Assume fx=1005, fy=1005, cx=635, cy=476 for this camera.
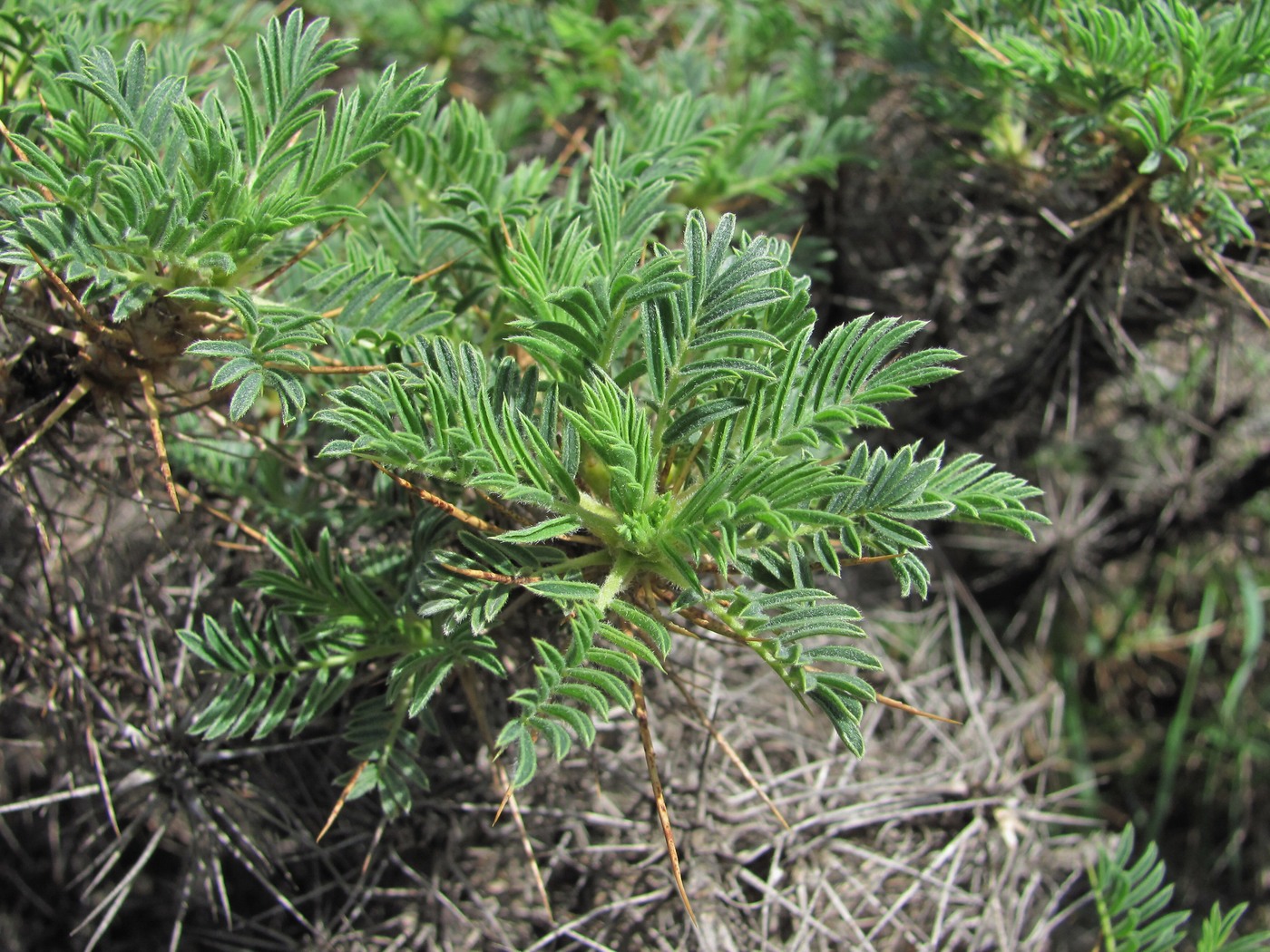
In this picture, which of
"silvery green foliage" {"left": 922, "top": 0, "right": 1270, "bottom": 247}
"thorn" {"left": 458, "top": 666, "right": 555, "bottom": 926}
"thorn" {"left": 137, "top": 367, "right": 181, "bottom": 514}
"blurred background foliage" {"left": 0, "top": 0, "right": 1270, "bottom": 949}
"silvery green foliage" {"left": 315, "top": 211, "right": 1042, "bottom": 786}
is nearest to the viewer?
"silvery green foliage" {"left": 315, "top": 211, "right": 1042, "bottom": 786}

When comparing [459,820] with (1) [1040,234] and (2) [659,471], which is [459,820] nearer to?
(2) [659,471]

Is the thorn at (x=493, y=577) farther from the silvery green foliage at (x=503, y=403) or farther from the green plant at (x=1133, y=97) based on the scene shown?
the green plant at (x=1133, y=97)

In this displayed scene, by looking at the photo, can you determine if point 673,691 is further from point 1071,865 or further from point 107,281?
point 107,281

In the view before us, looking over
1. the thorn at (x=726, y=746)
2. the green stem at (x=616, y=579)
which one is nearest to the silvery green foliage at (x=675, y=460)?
the green stem at (x=616, y=579)

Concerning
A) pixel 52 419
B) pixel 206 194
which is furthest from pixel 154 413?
pixel 206 194

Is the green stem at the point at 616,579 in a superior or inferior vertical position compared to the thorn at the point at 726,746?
superior

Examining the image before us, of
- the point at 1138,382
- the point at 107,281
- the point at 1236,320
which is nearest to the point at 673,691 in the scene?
the point at 107,281

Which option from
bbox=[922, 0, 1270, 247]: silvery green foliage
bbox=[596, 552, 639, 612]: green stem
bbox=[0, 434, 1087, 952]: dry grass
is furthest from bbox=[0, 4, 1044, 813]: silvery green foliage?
bbox=[922, 0, 1270, 247]: silvery green foliage

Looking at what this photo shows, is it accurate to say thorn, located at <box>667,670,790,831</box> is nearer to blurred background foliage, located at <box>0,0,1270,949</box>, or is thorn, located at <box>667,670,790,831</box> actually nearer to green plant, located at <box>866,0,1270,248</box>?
blurred background foliage, located at <box>0,0,1270,949</box>
